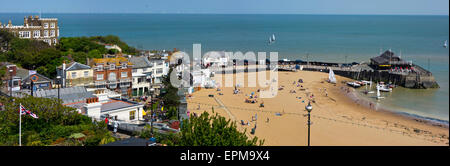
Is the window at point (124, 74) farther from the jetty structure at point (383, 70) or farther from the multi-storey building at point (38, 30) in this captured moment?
the multi-storey building at point (38, 30)

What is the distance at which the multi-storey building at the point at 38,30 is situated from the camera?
1997 inches

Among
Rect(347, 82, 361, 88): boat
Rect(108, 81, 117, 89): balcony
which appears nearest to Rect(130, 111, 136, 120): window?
Rect(108, 81, 117, 89): balcony

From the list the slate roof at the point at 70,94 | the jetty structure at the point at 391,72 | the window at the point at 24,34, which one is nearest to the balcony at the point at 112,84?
the slate roof at the point at 70,94

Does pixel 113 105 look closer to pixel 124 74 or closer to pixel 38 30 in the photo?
pixel 124 74

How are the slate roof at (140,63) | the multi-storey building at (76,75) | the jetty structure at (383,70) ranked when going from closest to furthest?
the multi-storey building at (76,75)
the slate roof at (140,63)
the jetty structure at (383,70)

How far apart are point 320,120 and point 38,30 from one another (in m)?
38.0

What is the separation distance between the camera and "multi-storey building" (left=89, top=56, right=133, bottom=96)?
1356 inches

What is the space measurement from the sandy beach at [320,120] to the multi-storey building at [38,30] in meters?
23.9

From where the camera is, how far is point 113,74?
1390 inches

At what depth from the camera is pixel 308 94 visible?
136 ft

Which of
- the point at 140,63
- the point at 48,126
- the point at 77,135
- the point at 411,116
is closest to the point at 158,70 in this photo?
the point at 140,63

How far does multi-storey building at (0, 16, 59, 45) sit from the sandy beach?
23.9 m

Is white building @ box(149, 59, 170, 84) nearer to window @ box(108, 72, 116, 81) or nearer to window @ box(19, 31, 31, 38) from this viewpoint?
window @ box(108, 72, 116, 81)
